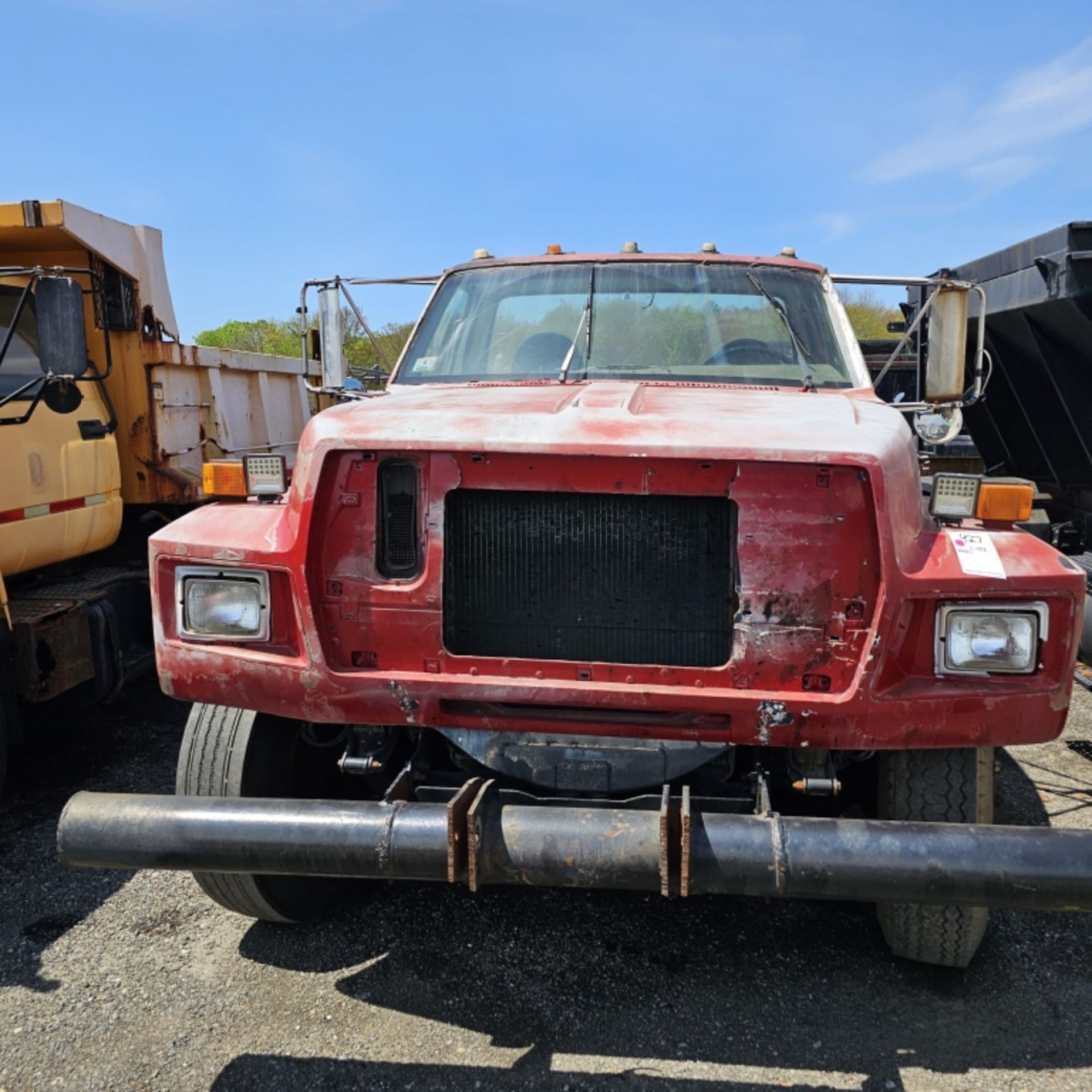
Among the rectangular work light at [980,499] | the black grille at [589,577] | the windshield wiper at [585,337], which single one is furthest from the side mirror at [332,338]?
the rectangular work light at [980,499]

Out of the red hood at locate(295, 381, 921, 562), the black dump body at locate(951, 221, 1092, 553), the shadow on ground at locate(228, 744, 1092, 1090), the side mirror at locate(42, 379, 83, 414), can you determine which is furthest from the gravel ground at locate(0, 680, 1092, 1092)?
the black dump body at locate(951, 221, 1092, 553)

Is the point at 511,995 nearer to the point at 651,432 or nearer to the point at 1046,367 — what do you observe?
the point at 651,432

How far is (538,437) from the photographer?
2758 millimetres

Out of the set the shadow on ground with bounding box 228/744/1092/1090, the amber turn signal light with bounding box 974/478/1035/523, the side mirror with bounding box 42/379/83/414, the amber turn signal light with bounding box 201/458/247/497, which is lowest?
the shadow on ground with bounding box 228/744/1092/1090

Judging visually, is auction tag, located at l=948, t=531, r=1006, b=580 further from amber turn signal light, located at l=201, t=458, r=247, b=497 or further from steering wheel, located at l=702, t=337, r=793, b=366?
amber turn signal light, located at l=201, t=458, r=247, b=497

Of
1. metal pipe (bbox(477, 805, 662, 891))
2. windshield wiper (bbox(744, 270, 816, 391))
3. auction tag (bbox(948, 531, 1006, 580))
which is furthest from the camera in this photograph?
windshield wiper (bbox(744, 270, 816, 391))

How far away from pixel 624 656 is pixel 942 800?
112 cm

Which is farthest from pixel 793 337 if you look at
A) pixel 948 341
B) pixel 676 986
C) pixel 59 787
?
pixel 59 787

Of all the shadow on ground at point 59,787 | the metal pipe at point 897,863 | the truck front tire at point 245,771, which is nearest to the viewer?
the metal pipe at point 897,863

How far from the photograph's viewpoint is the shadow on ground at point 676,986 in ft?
9.61

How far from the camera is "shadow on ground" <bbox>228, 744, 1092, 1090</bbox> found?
2.93m

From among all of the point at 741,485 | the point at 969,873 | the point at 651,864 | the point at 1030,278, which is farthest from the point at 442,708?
the point at 1030,278

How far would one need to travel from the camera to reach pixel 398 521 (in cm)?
290

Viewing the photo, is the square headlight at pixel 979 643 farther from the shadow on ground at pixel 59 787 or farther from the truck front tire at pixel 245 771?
the shadow on ground at pixel 59 787
